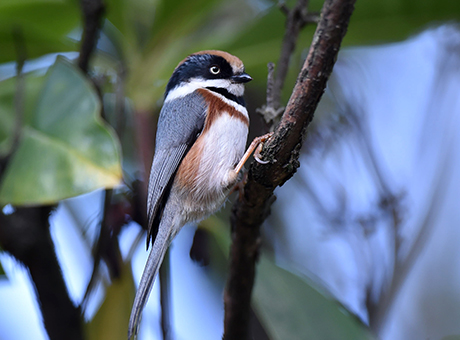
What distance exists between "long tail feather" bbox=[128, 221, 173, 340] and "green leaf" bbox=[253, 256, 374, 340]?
2.34 feet

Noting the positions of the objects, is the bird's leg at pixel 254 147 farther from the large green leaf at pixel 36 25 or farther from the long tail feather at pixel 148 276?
the large green leaf at pixel 36 25

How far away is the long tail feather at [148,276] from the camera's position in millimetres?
2424

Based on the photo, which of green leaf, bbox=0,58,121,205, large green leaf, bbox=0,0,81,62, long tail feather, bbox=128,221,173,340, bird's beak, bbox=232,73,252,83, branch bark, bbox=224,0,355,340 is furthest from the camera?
large green leaf, bbox=0,0,81,62

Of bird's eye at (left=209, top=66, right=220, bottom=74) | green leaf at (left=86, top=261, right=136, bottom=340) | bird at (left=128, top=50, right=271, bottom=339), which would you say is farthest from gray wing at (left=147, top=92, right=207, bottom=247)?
green leaf at (left=86, top=261, right=136, bottom=340)

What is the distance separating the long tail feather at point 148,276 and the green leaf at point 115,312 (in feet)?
1.96

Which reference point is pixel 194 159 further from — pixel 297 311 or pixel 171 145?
pixel 297 311

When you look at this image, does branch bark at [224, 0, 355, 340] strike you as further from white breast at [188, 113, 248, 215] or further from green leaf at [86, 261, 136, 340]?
green leaf at [86, 261, 136, 340]

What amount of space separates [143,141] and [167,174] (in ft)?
1.81

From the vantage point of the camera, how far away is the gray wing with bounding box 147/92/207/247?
2.90m

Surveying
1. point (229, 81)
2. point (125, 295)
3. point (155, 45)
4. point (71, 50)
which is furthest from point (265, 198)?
point (71, 50)

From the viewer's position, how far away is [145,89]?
3.61m

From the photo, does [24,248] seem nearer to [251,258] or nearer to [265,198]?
[251,258]

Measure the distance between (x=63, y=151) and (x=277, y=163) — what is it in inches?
54.1

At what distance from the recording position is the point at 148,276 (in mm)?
2568
